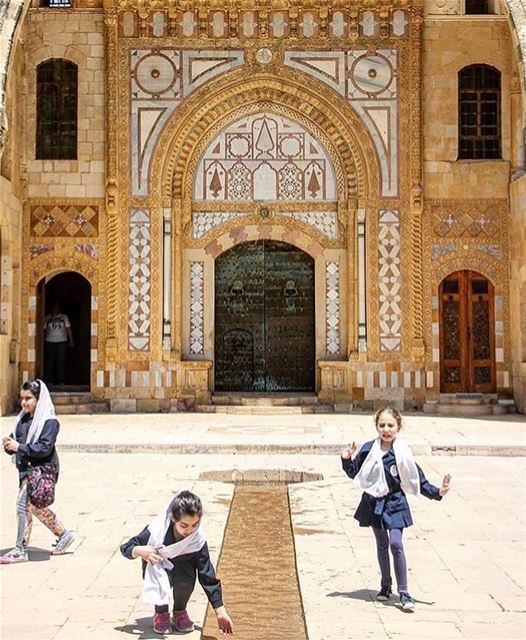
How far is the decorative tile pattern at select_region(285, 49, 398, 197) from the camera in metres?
17.0

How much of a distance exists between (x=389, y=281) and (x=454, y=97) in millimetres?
3543

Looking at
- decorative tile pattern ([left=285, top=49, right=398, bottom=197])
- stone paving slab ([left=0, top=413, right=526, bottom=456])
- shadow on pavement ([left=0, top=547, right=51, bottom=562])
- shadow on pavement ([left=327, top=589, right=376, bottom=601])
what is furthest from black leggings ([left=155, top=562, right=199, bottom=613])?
decorative tile pattern ([left=285, top=49, right=398, bottom=197])

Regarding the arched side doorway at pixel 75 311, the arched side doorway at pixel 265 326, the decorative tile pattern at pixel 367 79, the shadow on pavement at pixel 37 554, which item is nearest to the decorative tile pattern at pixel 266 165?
the decorative tile pattern at pixel 367 79

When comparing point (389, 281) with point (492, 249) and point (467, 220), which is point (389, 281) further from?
point (492, 249)

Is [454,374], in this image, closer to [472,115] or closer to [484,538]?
[472,115]

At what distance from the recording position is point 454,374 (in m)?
17.0

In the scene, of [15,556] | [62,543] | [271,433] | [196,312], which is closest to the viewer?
[15,556]

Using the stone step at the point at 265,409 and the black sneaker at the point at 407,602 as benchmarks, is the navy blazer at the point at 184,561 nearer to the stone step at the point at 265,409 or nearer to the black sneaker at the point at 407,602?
the black sneaker at the point at 407,602

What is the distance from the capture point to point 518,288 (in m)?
16.5

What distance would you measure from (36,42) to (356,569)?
45.2ft

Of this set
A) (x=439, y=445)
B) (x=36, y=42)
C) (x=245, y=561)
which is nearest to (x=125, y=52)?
(x=36, y=42)

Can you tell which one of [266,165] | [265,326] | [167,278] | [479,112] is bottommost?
[265,326]

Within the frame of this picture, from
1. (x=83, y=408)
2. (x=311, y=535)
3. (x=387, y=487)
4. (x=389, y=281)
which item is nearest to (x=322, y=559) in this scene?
(x=311, y=535)

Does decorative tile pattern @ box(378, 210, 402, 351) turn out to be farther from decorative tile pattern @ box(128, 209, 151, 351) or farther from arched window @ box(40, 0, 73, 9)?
arched window @ box(40, 0, 73, 9)
